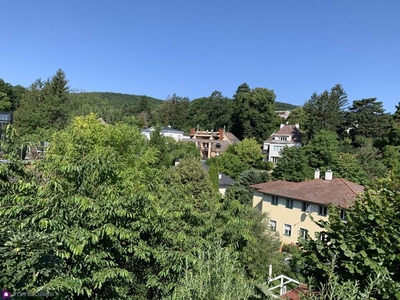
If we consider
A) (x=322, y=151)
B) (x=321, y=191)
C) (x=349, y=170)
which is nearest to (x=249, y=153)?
(x=322, y=151)

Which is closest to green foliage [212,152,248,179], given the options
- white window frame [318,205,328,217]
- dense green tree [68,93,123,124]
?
dense green tree [68,93,123,124]

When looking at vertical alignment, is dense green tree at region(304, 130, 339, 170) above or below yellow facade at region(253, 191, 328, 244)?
above

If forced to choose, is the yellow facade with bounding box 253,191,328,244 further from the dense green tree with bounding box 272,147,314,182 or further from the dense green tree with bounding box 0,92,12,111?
the dense green tree with bounding box 0,92,12,111

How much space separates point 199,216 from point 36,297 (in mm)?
4899

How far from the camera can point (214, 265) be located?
4.11 m

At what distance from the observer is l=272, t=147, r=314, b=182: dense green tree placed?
3747 cm

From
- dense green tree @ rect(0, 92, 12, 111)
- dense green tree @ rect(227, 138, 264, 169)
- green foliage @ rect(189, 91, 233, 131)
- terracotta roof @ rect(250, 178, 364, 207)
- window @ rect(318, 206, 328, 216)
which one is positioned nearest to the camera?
terracotta roof @ rect(250, 178, 364, 207)

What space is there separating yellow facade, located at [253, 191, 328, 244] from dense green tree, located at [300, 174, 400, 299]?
18.0 metres

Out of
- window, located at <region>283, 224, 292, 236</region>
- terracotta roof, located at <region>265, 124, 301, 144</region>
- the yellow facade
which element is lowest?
window, located at <region>283, 224, 292, 236</region>

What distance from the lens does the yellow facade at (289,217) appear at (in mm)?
22562

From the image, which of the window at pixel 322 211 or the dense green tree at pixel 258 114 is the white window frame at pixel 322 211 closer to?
the window at pixel 322 211

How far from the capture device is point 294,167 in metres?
38.0

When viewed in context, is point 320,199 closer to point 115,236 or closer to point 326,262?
point 326,262

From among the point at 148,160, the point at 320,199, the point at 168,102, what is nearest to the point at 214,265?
the point at 148,160
